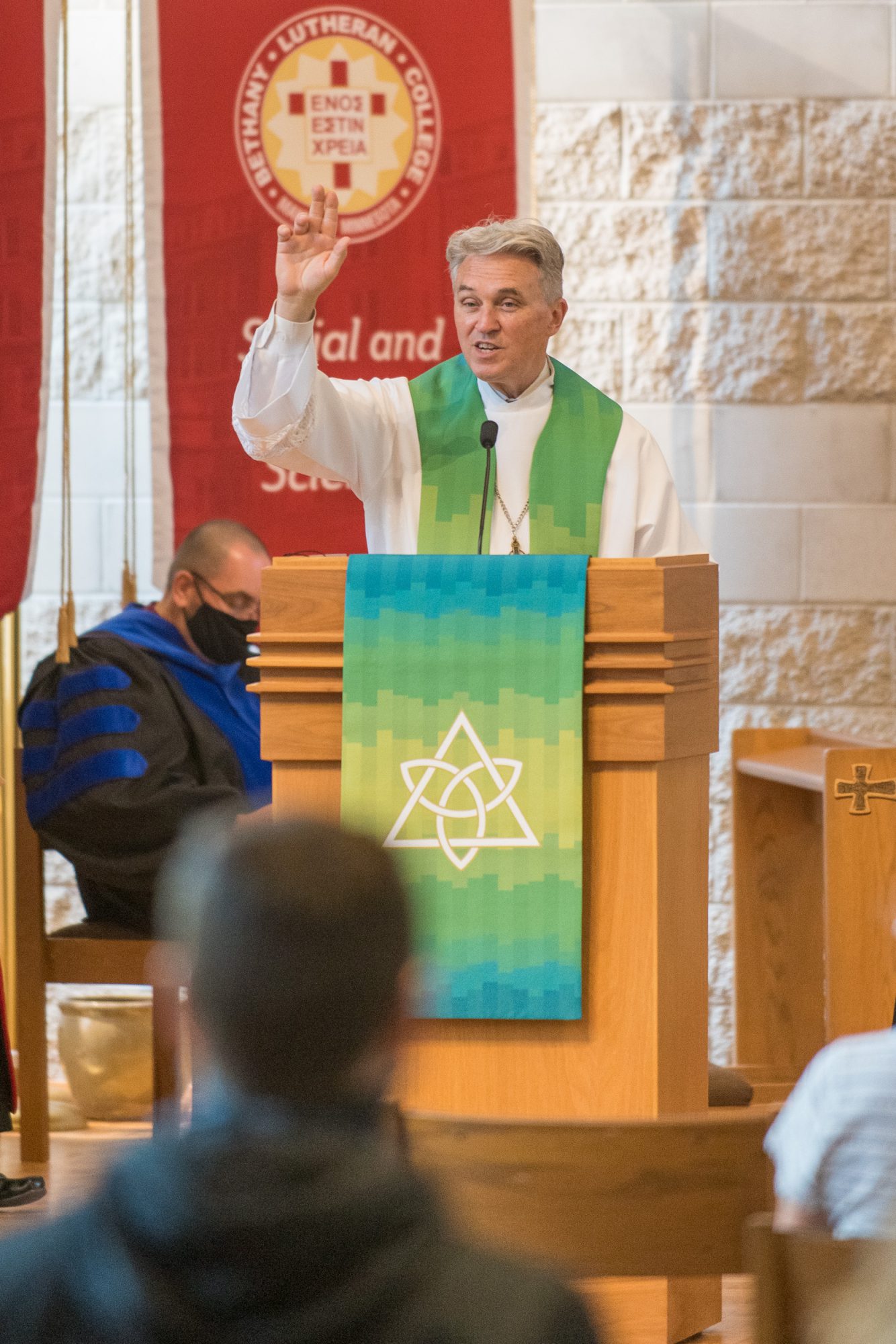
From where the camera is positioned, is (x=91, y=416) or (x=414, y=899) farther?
(x=91, y=416)

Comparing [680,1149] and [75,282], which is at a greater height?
[75,282]

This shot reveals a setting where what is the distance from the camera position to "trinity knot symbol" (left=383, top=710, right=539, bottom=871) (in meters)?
2.50

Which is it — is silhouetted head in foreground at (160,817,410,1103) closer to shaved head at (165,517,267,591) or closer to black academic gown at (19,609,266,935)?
black academic gown at (19,609,266,935)

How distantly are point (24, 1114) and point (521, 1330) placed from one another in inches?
137

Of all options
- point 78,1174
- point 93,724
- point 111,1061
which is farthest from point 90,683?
point 78,1174

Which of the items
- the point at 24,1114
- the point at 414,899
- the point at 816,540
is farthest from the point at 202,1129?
the point at 816,540

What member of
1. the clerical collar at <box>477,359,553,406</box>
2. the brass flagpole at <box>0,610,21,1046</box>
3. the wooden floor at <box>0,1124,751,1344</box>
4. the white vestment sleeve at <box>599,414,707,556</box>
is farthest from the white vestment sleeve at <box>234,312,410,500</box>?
the brass flagpole at <box>0,610,21,1046</box>

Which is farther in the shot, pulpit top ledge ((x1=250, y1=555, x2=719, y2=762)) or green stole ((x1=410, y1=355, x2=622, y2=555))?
green stole ((x1=410, y1=355, x2=622, y2=555))

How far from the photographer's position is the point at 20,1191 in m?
3.84

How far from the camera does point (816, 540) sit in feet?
17.1

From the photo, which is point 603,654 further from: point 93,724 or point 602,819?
point 93,724

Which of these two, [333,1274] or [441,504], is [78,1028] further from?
[333,1274]

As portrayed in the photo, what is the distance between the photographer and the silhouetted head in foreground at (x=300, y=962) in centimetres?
100

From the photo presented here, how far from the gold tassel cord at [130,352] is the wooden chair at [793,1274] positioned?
3.54 metres
